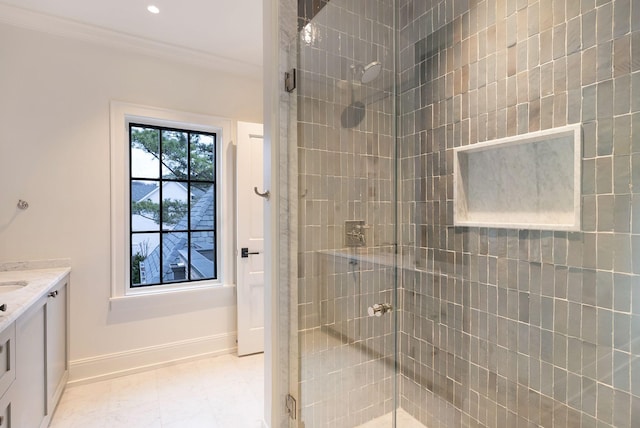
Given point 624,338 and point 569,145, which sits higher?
point 569,145

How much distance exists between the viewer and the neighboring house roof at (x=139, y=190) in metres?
2.62

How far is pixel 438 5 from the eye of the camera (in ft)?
5.85

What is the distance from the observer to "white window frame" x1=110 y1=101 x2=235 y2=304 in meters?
2.42

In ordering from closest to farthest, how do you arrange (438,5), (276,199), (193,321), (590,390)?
(590,390)
(276,199)
(438,5)
(193,321)

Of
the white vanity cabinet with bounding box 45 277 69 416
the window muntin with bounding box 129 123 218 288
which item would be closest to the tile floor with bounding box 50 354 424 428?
the white vanity cabinet with bounding box 45 277 69 416

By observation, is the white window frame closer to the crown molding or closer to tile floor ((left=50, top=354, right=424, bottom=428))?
the crown molding

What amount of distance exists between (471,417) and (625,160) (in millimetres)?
1394

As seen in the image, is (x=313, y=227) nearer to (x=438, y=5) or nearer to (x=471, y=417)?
(x=471, y=417)

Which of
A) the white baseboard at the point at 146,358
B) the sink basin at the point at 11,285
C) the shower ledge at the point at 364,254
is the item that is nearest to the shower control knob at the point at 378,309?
the shower ledge at the point at 364,254

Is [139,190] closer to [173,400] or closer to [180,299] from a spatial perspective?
[180,299]

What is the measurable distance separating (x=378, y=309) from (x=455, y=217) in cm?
66

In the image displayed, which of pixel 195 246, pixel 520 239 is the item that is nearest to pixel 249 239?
pixel 195 246

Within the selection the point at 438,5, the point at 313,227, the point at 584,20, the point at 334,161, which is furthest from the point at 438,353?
the point at 438,5

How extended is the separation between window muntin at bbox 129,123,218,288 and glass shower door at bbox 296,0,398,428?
1593mm
